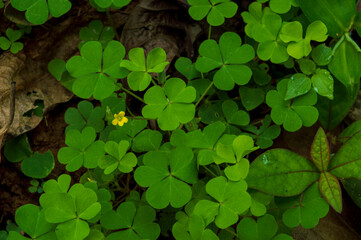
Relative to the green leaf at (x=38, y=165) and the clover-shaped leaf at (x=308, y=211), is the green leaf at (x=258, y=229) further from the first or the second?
the green leaf at (x=38, y=165)

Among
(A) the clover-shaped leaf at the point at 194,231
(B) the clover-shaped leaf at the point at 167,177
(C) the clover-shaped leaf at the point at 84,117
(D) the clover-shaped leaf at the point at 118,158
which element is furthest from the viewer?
(C) the clover-shaped leaf at the point at 84,117

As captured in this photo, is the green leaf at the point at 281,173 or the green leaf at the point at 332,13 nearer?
the green leaf at the point at 281,173

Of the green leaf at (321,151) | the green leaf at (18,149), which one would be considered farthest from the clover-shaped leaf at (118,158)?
the green leaf at (321,151)

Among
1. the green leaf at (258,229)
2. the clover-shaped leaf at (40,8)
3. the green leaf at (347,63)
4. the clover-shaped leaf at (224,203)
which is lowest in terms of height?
the green leaf at (258,229)

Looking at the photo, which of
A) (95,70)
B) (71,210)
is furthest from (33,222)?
(95,70)

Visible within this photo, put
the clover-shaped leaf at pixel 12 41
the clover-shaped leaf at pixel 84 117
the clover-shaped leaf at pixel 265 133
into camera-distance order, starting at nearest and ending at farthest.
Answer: the clover-shaped leaf at pixel 265 133, the clover-shaped leaf at pixel 84 117, the clover-shaped leaf at pixel 12 41

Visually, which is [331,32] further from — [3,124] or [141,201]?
[3,124]

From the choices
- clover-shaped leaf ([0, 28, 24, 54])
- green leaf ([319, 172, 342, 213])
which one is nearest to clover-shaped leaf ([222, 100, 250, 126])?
green leaf ([319, 172, 342, 213])

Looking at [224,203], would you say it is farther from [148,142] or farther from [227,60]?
[227,60]
